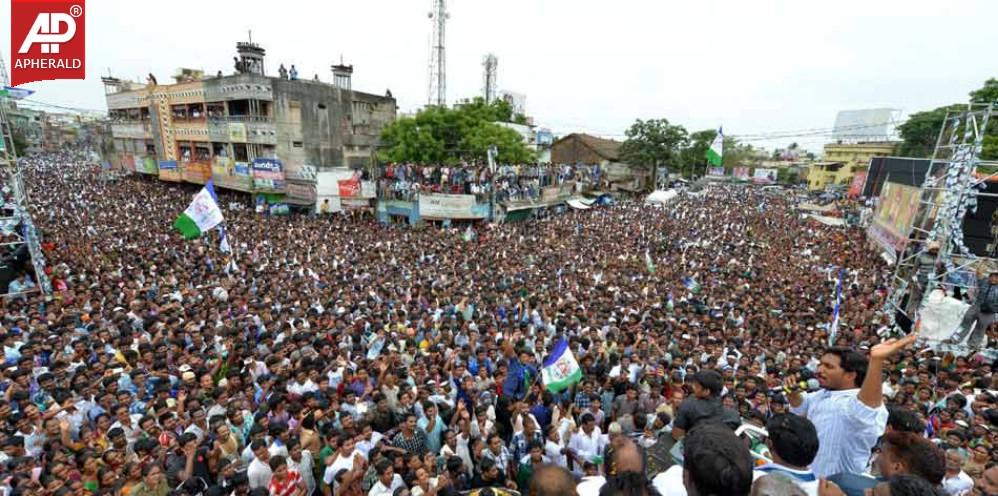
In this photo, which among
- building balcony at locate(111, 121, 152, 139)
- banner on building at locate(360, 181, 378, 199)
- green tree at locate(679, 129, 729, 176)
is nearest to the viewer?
banner on building at locate(360, 181, 378, 199)

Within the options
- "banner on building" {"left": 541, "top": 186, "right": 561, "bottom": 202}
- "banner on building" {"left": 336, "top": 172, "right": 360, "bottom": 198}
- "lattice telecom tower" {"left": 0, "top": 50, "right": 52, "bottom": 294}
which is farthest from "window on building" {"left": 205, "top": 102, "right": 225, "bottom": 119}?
"banner on building" {"left": 541, "top": 186, "right": 561, "bottom": 202}

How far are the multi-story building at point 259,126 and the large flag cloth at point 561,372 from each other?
23.2m

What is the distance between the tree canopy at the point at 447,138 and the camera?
88.3 ft

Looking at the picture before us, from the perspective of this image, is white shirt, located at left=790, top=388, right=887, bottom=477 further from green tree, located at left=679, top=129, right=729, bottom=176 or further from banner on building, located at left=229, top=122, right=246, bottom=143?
green tree, located at left=679, top=129, right=729, bottom=176

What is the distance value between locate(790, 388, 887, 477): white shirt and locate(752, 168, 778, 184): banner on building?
234 feet

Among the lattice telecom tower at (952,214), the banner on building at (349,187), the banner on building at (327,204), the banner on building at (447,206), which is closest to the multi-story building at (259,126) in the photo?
the banner on building at (327,204)

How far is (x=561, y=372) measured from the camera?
18.5 ft

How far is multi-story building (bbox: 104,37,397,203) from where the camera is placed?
26.6 m

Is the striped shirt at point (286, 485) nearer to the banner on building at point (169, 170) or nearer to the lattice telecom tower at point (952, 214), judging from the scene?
the lattice telecom tower at point (952, 214)

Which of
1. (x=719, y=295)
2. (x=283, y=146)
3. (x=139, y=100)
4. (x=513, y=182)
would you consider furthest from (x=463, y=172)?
(x=139, y=100)

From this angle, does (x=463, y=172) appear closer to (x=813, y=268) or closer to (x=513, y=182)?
(x=513, y=182)

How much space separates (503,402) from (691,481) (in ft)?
13.4

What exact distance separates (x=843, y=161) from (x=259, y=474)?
65050mm

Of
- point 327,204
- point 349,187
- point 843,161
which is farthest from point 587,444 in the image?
point 843,161
